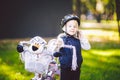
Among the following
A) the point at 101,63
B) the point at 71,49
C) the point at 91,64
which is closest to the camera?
the point at 71,49

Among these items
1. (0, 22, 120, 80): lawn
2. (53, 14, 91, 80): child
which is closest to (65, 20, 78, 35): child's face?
(53, 14, 91, 80): child

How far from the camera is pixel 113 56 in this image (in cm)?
956

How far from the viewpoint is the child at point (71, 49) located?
4.84 meters

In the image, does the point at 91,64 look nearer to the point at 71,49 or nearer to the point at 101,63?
the point at 101,63

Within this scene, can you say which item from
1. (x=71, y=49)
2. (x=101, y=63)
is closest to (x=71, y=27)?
(x=71, y=49)

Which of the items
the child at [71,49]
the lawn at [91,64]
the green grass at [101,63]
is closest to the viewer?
the child at [71,49]

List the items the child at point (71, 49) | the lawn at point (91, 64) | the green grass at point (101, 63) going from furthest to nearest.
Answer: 1. the green grass at point (101, 63)
2. the lawn at point (91, 64)
3. the child at point (71, 49)

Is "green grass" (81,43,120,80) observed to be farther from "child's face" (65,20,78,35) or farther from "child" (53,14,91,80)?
"child's face" (65,20,78,35)

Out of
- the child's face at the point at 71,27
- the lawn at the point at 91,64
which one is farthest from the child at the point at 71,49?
the lawn at the point at 91,64

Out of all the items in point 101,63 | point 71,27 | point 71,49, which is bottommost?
point 101,63

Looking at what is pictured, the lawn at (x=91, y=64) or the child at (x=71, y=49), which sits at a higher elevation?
the child at (x=71, y=49)

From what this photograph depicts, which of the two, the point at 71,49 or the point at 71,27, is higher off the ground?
the point at 71,27

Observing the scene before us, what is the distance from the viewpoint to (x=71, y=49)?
191 inches

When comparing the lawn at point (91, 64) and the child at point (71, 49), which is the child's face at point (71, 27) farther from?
the lawn at point (91, 64)
